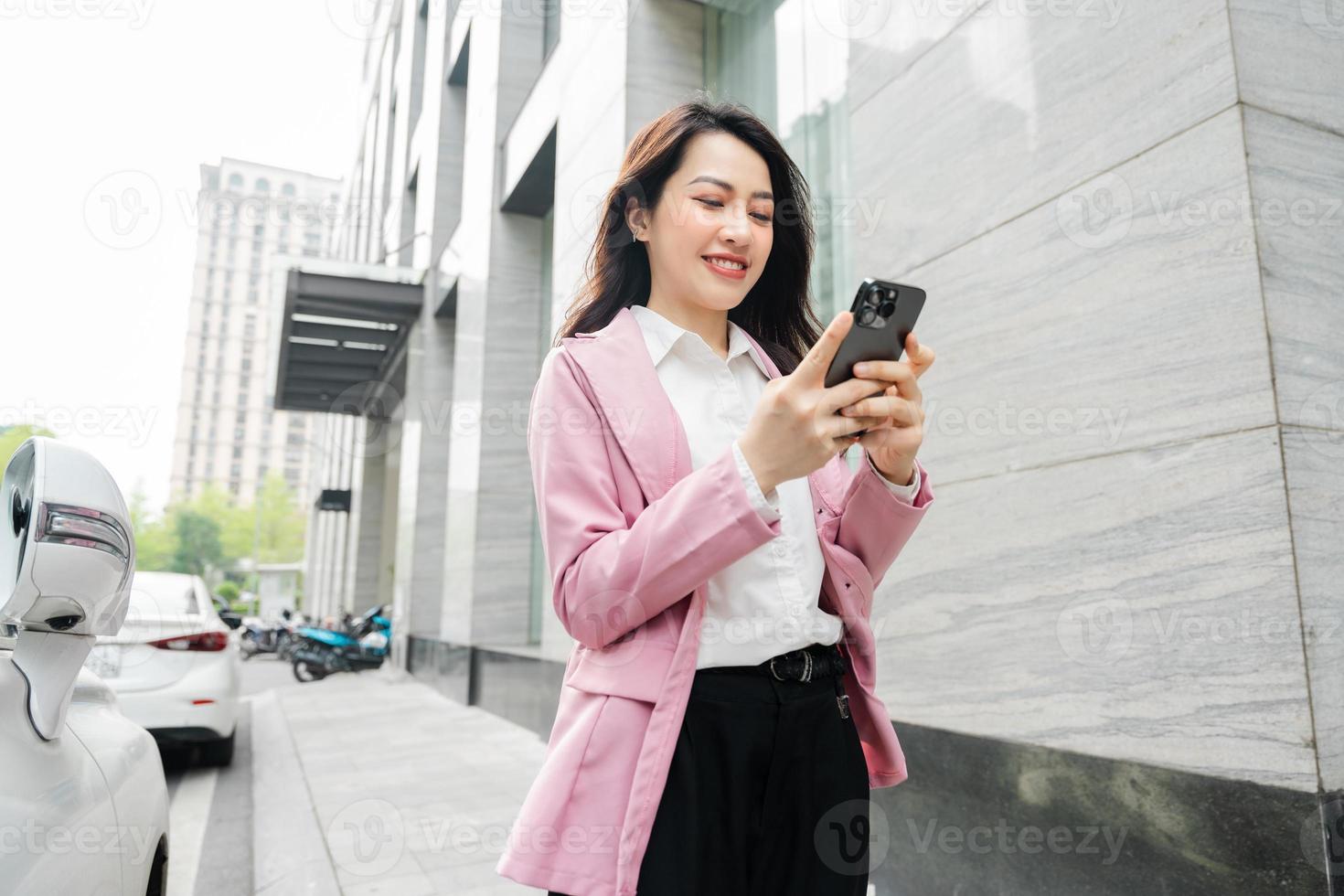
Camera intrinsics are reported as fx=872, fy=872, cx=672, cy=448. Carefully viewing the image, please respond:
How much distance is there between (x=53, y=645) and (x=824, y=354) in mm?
1376

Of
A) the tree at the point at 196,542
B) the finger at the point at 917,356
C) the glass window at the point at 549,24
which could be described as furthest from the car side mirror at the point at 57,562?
the tree at the point at 196,542

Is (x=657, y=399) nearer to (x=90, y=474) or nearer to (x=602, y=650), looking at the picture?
(x=602, y=650)

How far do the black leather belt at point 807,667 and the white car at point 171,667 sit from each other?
18.4ft

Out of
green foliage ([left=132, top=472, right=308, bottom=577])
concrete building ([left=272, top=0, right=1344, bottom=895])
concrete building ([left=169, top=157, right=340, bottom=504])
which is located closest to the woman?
concrete building ([left=272, top=0, right=1344, bottom=895])

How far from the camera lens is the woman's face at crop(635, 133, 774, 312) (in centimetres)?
131

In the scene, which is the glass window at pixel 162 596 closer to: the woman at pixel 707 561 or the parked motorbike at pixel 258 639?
the woman at pixel 707 561

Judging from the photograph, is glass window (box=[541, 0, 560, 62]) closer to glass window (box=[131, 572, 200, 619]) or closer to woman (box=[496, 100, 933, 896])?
glass window (box=[131, 572, 200, 619])

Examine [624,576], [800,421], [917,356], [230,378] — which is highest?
[230,378]

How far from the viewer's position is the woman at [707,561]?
100 cm

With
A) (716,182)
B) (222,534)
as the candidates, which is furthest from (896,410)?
(222,534)

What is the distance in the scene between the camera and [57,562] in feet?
4.31

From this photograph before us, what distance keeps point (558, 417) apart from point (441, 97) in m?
14.2

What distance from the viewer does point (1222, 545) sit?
2.05 meters

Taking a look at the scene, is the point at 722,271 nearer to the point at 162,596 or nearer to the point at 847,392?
the point at 847,392
